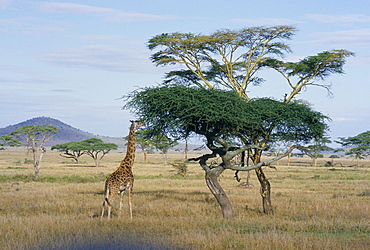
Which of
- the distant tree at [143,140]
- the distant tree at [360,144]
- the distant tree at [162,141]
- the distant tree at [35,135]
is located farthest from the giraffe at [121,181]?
the distant tree at [360,144]

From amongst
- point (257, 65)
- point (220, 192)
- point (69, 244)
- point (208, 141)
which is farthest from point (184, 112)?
point (257, 65)

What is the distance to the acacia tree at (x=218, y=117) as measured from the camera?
50.9 ft

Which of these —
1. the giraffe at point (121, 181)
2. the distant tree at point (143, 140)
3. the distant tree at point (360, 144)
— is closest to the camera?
the giraffe at point (121, 181)

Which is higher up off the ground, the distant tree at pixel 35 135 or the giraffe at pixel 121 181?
the distant tree at pixel 35 135

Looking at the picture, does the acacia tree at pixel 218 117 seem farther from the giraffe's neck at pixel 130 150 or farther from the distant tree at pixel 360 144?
the distant tree at pixel 360 144

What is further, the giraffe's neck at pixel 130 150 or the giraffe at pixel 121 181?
the giraffe's neck at pixel 130 150

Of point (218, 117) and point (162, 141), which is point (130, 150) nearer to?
point (218, 117)

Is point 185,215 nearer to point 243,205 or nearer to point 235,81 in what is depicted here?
point 243,205

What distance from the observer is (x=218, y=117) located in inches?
600

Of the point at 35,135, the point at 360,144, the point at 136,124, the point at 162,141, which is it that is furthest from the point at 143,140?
the point at 360,144

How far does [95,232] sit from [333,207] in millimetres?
10076

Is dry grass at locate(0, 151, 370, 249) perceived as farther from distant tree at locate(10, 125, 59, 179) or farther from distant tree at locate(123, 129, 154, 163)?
distant tree at locate(10, 125, 59, 179)

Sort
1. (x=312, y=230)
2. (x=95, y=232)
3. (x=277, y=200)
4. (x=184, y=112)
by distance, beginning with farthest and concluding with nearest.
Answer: (x=277, y=200), (x=184, y=112), (x=312, y=230), (x=95, y=232)

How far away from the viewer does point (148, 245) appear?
33.4 feet
